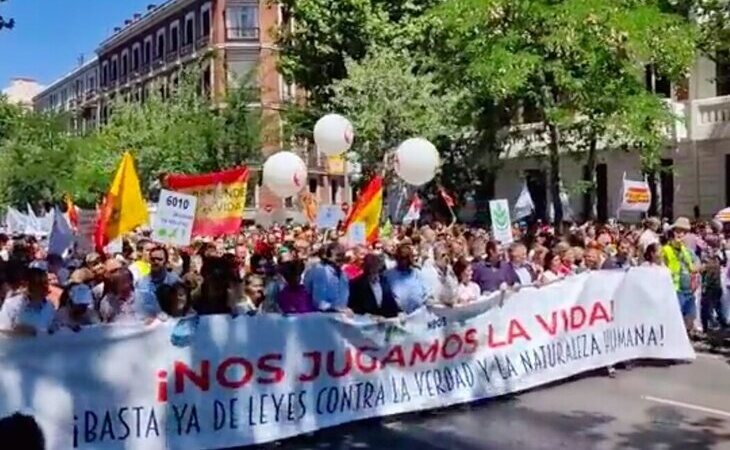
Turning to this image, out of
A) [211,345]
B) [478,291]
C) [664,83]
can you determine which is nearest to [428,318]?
[478,291]

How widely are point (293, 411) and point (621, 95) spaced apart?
13090mm

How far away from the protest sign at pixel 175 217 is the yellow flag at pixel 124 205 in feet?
0.83

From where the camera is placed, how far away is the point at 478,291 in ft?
36.7

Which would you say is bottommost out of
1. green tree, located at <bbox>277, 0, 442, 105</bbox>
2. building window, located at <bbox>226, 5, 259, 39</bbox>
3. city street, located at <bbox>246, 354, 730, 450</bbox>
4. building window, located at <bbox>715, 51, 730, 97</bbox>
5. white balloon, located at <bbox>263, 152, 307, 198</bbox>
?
city street, located at <bbox>246, 354, 730, 450</bbox>

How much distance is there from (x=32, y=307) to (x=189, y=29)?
213 feet

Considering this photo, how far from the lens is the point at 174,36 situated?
242ft

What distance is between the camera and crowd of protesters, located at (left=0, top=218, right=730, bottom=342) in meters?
8.92

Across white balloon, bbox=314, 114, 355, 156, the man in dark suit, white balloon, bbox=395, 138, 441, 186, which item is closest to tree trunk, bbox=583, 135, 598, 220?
white balloon, bbox=395, 138, 441, 186

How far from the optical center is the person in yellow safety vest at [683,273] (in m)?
13.9

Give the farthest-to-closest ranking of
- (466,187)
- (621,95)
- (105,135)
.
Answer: (105,135), (466,187), (621,95)

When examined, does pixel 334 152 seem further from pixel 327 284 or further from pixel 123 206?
pixel 327 284

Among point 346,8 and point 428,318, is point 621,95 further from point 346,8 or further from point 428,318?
point 346,8

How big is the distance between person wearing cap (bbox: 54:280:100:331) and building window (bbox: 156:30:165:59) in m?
67.8

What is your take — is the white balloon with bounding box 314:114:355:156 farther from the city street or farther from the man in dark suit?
the city street
